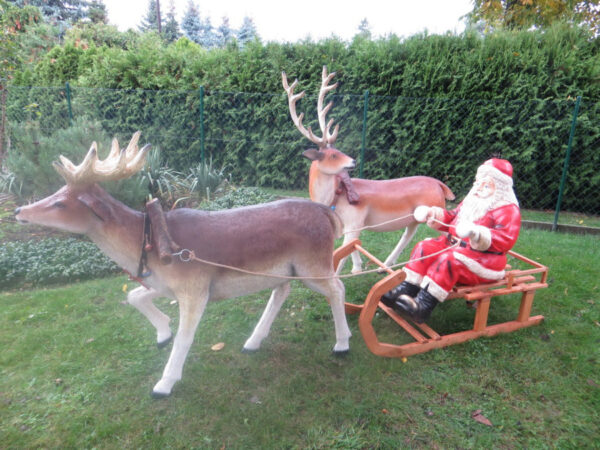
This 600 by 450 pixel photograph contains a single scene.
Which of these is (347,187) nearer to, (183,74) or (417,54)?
(417,54)

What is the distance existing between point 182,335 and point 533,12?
43.1ft

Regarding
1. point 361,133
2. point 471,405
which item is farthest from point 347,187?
point 361,133

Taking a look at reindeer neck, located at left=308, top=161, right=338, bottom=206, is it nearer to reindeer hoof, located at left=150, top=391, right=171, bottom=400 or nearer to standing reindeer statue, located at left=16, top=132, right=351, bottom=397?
standing reindeer statue, located at left=16, top=132, right=351, bottom=397

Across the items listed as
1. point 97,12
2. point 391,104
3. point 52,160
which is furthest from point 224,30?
point 52,160

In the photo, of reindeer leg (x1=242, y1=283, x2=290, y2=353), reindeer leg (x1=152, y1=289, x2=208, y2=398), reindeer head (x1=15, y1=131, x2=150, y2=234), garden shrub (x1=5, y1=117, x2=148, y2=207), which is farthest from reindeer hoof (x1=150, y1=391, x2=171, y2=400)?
garden shrub (x1=5, y1=117, x2=148, y2=207)

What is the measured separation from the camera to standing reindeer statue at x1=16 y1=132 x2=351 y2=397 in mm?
2303

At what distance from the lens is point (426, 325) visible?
3.46m

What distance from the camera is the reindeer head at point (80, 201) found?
2256 millimetres

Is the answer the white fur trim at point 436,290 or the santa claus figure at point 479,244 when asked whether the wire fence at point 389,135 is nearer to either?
the santa claus figure at point 479,244

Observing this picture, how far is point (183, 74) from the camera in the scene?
9.00 meters

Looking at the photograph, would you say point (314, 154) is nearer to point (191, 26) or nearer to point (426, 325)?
point (426, 325)

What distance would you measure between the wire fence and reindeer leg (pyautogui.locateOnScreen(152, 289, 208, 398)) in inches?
226

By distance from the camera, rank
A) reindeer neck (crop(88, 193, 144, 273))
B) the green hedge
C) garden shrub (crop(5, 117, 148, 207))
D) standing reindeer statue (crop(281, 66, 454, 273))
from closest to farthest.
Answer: reindeer neck (crop(88, 193, 144, 273))
standing reindeer statue (crop(281, 66, 454, 273))
garden shrub (crop(5, 117, 148, 207))
the green hedge

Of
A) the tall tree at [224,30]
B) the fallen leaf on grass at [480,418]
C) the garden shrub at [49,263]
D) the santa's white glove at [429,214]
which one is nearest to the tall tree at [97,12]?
the tall tree at [224,30]
